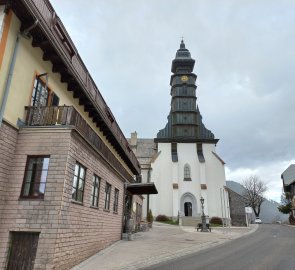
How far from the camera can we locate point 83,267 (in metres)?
9.57

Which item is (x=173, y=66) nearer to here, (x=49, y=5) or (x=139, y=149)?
(x=139, y=149)

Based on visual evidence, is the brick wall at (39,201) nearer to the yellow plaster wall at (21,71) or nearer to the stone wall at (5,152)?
the stone wall at (5,152)

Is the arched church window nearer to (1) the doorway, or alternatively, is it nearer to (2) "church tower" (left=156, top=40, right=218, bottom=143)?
(2) "church tower" (left=156, top=40, right=218, bottom=143)

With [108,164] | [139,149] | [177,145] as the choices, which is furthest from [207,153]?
[108,164]

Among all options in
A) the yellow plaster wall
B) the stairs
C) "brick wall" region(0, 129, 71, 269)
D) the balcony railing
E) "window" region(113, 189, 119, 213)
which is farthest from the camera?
the stairs

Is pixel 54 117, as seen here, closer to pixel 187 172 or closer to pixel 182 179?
pixel 182 179

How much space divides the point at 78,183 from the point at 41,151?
1862 millimetres

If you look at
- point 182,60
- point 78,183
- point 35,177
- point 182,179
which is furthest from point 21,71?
point 182,60

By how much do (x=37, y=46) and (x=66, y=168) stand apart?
476cm

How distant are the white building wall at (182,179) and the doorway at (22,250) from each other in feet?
110

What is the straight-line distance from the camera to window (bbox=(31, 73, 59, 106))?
1060 centimetres

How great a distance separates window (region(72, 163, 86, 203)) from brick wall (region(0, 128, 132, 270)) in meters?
0.21

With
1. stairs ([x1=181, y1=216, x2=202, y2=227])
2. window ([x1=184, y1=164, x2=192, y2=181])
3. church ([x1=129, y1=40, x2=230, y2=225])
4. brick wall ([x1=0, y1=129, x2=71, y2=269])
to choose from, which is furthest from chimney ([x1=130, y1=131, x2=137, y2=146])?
brick wall ([x1=0, y1=129, x2=71, y2=269])

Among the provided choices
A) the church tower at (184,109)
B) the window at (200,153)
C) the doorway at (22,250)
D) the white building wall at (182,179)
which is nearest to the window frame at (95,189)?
the doorway at (22,250)
